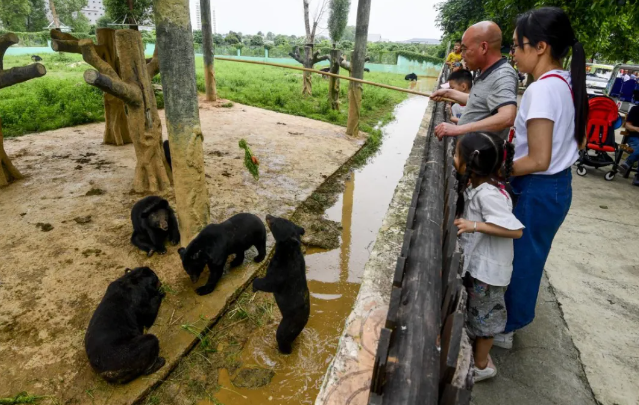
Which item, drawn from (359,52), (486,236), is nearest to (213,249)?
(486,236)

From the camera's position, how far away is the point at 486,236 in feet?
7.24

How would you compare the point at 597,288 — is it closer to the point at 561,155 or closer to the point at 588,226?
the point at 588,226

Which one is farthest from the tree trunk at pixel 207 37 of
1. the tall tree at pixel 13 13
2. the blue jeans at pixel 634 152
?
the tall tree at pixel 13 13

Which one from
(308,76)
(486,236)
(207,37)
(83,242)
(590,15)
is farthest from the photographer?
(308,76)

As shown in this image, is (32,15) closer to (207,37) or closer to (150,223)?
(207,37)

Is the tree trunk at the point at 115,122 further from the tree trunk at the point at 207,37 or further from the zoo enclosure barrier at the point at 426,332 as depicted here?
the zoo enclosure barrier at the point at 426,332

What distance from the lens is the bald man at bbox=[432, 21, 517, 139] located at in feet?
9.04

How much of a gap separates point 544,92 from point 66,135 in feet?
31.6

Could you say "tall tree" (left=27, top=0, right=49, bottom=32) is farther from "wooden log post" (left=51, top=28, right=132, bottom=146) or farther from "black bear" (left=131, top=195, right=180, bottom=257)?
"black bear" (left=131, top=195, right=180, bottom=257)

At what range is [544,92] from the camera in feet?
6.70

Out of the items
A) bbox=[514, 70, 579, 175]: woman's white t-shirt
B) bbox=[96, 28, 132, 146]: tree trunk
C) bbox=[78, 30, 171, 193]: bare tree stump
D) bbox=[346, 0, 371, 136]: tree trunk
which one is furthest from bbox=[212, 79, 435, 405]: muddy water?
bbox=[96, 28, 132, 146]: tree trunk

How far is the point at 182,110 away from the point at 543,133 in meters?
3.25

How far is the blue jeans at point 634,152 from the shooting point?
271 inches

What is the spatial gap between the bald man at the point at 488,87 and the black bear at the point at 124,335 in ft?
9.30
